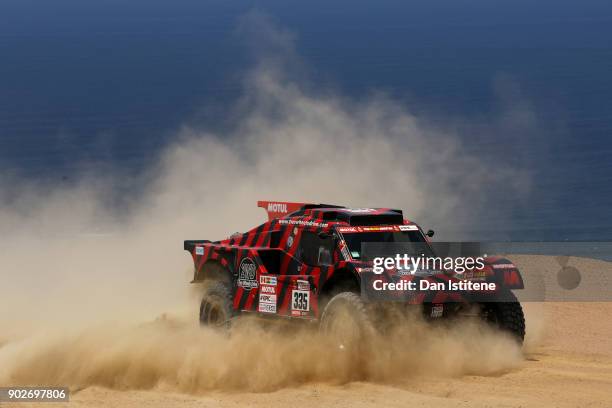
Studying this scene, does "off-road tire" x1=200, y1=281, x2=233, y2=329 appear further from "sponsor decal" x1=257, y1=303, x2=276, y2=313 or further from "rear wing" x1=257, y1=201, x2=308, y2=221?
"rear wing" x1=257, y1=201, x2=308, y2=221

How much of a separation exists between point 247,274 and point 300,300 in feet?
4.18

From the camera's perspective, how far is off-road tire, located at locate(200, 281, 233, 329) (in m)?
14.6

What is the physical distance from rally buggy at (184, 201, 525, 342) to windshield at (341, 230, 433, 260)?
0.01 m

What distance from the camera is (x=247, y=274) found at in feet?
47.4

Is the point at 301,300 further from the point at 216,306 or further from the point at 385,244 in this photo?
the point at 216,306

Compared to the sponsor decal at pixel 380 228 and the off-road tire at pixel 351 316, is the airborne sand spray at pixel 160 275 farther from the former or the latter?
the sponsor decal at pixel 380 228

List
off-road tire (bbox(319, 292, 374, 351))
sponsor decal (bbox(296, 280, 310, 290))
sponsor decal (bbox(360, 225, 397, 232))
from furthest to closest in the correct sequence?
sponsor decal (bbox(360, 225, 397, 232)), sponsor decal (bbox(296, 280, 310, 290)), off-road tire (bbox(319, 292, 374, 351))

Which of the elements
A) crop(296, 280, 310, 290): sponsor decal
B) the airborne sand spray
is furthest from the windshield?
the airborne sand spray

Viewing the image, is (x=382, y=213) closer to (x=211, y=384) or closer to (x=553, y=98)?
(x=211, y=384)

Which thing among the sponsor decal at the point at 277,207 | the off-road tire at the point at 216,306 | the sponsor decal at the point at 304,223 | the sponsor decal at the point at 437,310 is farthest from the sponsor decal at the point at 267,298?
the sponsor decal at the point at 437,310

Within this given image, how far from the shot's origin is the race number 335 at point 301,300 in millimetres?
13312

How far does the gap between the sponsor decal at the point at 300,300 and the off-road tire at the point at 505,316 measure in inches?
85.0

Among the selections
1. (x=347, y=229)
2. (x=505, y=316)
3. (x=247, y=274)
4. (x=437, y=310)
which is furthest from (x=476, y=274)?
(x=247, y=274)

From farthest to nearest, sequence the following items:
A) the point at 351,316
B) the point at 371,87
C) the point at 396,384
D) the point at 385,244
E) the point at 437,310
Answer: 1. the point at 371,87
2. the point at 385,244
3. the point at 437,310
4. the point at 351,316
5. the point at 396,384
